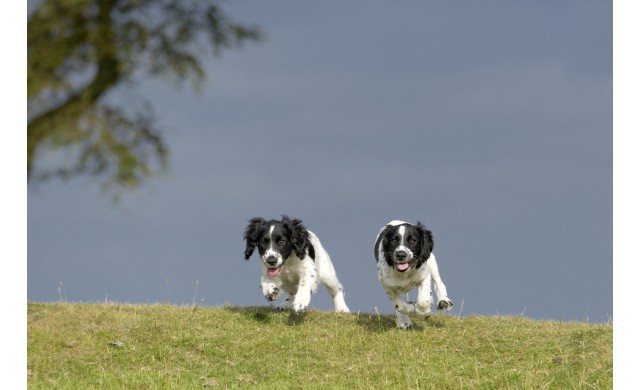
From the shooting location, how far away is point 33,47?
577 cm

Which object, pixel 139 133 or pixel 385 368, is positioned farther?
pixel 385 368

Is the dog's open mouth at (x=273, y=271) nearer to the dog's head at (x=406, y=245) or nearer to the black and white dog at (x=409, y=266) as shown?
the black and white dog at (x=409, y=266)

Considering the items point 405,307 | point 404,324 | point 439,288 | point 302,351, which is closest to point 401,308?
point 405,307

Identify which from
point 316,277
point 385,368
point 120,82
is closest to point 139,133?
point 120,82

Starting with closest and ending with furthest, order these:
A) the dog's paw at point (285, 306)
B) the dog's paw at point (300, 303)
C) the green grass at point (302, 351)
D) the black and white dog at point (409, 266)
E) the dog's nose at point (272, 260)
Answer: the green grass at point (302, 351) < the black and white dog at point (409, 266) < the dog's nose at point (272, 260) < the dog's paw at point (300, 303) < the dog's paw at point (285, 306)

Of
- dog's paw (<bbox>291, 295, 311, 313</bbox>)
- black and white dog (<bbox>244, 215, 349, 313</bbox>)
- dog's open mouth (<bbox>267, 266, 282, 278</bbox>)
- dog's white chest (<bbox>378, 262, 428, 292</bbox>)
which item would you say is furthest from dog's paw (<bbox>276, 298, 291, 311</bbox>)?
dog's white chest (<bbox>378, 262, 428, 292</bbox>)

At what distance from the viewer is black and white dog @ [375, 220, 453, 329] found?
12711mm

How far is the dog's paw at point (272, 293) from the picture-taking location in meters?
13.7

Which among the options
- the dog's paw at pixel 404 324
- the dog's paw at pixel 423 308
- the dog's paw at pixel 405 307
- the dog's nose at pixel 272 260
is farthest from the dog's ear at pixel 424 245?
the dog's nose at pixel 272 260

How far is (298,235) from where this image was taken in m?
14.2

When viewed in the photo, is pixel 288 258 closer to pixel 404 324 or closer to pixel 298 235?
pixel 298 235

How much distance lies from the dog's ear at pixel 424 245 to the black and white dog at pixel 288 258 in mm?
2176

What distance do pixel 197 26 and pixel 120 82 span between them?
1.03 meters

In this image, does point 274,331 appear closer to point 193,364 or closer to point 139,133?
point 193,364
